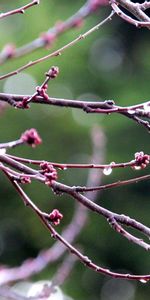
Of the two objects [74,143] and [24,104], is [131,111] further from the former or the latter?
[74,143]

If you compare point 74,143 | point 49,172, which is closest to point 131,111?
point 49,172

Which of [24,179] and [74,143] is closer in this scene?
[24,179]

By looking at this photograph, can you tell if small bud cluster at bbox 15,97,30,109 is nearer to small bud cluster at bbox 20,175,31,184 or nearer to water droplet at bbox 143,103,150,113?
small bud cluster at bbox 20,175,31,184

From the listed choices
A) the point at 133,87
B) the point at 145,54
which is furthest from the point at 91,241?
the point at 145,54

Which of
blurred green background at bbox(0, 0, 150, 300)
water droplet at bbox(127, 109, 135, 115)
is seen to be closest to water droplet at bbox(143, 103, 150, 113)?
water droplet at bbox(127, 109, 135, 115)

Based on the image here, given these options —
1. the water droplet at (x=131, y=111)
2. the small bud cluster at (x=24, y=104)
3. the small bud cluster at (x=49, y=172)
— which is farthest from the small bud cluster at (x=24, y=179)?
the water droplet at (x=131, y=111)
